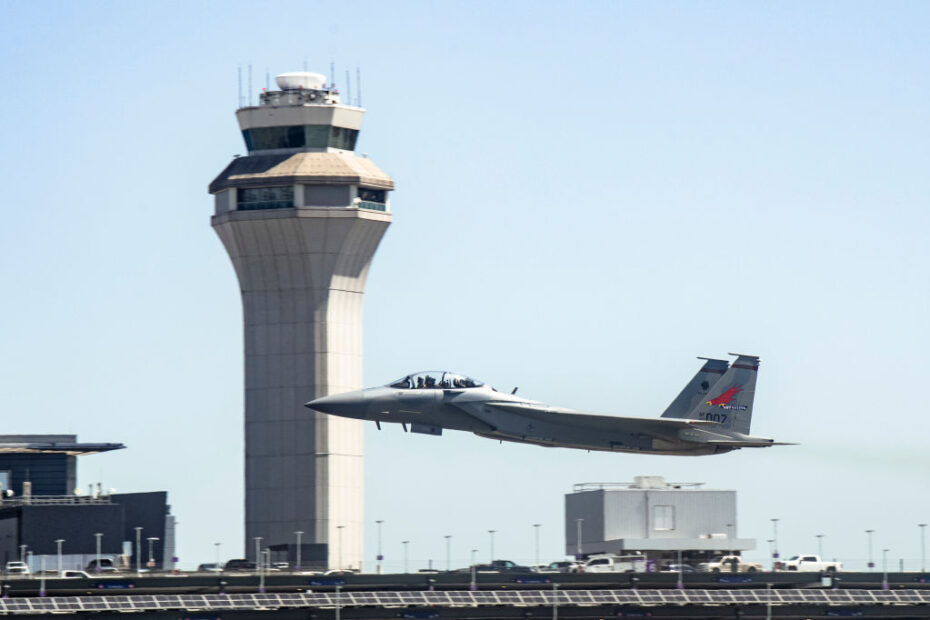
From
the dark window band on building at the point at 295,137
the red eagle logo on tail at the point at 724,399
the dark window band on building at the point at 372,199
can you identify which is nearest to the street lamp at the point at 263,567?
the dark window band on building at the point at 372,199

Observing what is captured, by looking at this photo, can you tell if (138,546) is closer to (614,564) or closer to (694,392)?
(614,564)

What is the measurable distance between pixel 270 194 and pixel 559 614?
49.6 m

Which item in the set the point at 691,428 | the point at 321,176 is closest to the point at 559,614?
the point at 691,428

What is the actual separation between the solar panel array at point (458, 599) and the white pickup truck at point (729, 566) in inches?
191

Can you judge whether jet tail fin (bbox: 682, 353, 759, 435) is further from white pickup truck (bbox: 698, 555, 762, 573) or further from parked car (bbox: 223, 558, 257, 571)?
parked car (bbox: 223, 558, 257, 571)

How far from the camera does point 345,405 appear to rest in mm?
121312

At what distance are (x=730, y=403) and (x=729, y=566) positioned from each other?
2557 cm

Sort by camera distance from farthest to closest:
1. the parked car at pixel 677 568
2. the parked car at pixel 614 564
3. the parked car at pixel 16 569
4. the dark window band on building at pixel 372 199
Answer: the dark window band on building at pixel 372 199 → the parked car at pixel 677 568 → the parked car at pixel 614 564 → the parked car at pixel 16 569

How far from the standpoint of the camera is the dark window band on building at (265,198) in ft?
553

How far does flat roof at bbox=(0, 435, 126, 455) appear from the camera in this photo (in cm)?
17325

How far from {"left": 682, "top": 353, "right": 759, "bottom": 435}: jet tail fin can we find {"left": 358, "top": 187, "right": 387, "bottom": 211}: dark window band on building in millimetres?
50776

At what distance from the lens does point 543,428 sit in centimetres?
12088

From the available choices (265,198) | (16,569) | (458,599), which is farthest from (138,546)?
(265,198)

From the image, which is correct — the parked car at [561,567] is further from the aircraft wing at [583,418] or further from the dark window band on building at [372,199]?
the dark window band on building at [372,199]
